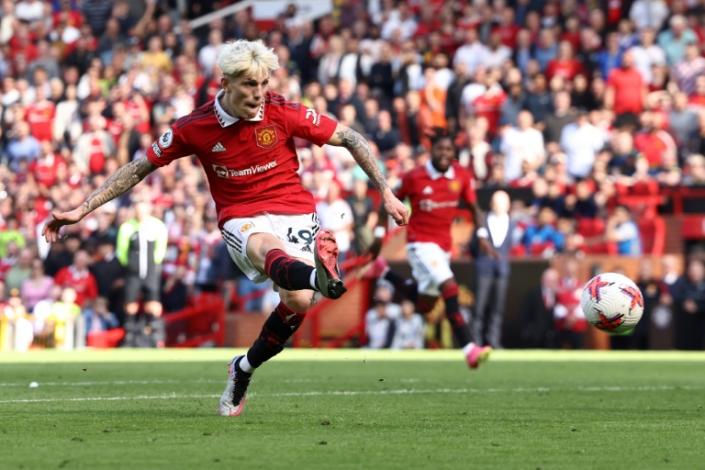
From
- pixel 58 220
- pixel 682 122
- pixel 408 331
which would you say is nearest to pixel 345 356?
pixel 408 331

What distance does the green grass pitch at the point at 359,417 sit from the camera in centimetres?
787

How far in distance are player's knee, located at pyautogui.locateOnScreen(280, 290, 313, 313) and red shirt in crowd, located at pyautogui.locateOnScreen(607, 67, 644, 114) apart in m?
15.6

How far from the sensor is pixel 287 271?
31.1 ft

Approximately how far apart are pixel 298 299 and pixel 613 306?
292 centimetres

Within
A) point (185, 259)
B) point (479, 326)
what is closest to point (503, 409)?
point (479, 326)

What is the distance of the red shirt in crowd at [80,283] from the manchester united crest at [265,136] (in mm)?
15495

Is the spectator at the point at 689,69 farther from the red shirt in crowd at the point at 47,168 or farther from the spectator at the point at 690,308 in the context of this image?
the red shirt in crowd at the point at 47,168

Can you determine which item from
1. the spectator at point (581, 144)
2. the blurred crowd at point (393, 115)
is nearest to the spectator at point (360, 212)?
the blurred crowd at point (393, 115)

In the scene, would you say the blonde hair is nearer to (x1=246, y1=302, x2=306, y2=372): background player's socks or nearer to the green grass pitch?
(x1=246, y1=302, x2=306, y2=372): background player's socks

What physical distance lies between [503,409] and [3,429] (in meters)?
3.62

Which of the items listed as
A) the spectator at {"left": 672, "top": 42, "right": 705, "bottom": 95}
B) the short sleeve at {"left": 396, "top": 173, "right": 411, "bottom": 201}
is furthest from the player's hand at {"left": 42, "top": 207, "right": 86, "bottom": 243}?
the spectator at {"left": 672, "top": 42, "right": 705, "bottom": 95}

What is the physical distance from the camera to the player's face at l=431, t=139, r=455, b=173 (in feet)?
56.7

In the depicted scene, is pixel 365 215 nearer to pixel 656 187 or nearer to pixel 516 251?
pixel 516 251

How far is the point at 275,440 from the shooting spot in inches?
343
